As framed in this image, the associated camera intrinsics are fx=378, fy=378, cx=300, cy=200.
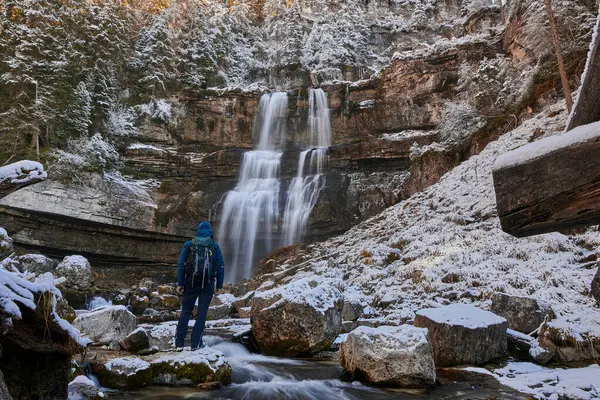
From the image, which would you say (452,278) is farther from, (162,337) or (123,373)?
(123,373)

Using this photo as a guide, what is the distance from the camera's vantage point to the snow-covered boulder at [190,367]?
4.70m

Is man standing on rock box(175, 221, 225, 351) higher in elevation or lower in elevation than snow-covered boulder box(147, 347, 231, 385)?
higher

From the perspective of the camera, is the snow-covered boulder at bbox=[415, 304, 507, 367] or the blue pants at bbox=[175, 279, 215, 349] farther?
the blue pants at bbox=[175, 279, 215, 349]

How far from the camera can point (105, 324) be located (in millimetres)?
6902

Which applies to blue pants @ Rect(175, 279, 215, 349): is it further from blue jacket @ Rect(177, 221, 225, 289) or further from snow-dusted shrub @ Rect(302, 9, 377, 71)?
snow-dusted shrub @ Rect(302, 9, 377, 71)

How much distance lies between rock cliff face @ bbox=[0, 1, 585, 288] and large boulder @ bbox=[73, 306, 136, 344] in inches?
654

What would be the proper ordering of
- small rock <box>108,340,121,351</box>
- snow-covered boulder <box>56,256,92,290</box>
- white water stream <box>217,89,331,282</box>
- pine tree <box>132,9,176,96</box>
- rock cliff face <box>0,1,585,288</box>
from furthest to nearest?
pine tree <box>132,9,176,96</box> → white water stream <box>217,89,331,282</box> → rock cliff face <box>0,1,585,288</box> → snow-covered boulder <box>56,256,92,290</box> → small rock <box>108,340,121,351</box>

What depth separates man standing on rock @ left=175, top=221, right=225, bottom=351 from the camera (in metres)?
5.71

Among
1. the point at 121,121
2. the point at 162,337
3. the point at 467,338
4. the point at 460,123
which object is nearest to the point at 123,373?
the point at 162,337

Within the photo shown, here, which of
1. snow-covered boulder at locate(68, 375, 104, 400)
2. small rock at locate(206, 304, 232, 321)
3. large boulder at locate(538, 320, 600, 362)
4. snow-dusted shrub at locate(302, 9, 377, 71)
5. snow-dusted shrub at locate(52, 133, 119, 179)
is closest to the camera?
snow-covered boulder at locate(68, 375, 104, 400)

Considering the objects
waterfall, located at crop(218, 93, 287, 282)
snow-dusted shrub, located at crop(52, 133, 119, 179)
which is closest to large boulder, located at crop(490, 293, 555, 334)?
waterfall, located at crop(218, 93, 287, 282)

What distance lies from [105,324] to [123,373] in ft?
9.32

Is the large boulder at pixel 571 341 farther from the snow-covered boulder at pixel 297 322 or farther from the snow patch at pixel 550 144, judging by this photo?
the snow patch at pixel 550 144

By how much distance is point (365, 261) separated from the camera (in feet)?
46.1
